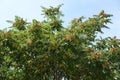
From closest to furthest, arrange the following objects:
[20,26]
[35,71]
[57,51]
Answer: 1. [57,51]
2. [35,71]
3. [20,26]

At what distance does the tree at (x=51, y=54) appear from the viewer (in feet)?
69.8

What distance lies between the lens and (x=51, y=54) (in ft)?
69.7

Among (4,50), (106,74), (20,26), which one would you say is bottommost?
(106,74)

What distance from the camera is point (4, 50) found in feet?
71.1

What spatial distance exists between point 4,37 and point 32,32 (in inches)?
75.1

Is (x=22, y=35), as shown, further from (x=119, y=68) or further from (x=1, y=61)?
(x=119, y=68)

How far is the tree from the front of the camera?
2127 cm

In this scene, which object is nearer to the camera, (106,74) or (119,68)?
(106,74)

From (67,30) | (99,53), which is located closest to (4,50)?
(67,30)

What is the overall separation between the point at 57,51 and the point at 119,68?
5.81 metres

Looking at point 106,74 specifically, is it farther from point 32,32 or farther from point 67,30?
point 32,32

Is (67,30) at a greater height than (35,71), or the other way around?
(67,30)

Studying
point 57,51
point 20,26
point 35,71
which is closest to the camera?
point 57,51

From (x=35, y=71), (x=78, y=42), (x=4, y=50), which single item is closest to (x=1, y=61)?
(x=4, y=50)
